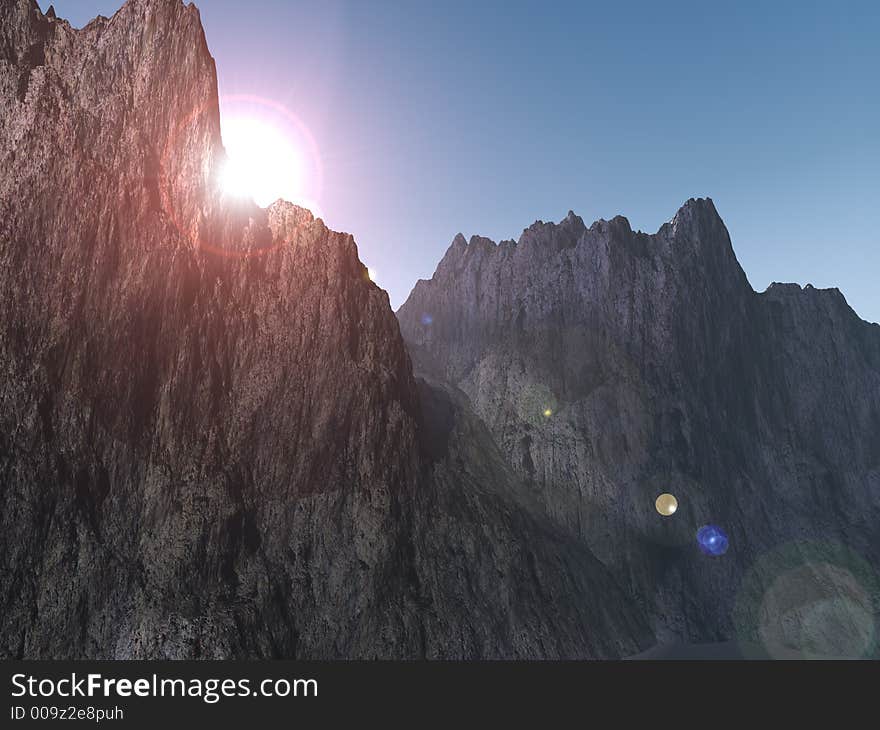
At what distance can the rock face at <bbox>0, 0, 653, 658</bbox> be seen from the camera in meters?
44.9

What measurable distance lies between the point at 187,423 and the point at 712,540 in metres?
69.1

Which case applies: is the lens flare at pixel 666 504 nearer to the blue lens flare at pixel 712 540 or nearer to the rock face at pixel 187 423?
the blue lens flare at pixel 712 540

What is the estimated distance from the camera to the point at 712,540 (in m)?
81.6

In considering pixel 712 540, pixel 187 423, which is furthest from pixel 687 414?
pixel 187 423

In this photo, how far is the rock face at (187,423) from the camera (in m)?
44.9

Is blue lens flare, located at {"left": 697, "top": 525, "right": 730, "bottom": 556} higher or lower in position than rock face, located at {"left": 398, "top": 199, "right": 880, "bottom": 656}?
lower

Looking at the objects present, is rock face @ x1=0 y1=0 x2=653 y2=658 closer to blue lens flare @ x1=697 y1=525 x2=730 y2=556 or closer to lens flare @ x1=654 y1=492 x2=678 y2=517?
blue lens flare @ x1=697 y1=525 x2=730 y2=556

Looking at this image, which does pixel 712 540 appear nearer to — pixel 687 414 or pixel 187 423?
pixel 687 414

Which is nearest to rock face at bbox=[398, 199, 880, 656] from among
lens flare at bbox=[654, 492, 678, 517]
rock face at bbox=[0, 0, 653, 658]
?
lens flare at bbox=[654, 492, 678, 517]

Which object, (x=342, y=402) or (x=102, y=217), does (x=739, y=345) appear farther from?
(x=102, y=217)

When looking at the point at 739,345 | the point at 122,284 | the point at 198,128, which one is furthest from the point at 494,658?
the point at 739,345

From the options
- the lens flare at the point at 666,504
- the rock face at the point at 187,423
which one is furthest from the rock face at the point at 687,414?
the rock face at the point at 187,423

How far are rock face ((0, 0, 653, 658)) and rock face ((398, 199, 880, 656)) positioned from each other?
74.1ft

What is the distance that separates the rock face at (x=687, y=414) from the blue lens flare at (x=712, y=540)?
946mm
